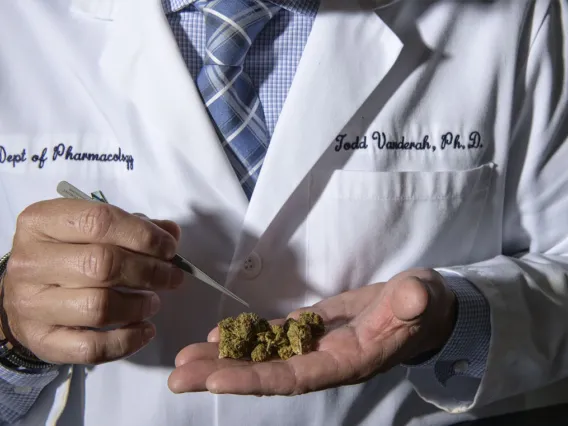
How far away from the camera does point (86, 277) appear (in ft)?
2.10

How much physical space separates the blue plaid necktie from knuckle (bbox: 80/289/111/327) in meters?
0.29

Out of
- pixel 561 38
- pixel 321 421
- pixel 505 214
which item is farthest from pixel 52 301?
pixel 561 38

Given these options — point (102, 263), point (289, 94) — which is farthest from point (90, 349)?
point (289, 94)

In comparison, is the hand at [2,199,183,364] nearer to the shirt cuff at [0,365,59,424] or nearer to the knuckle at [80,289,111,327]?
the knuckle at [80,289,111,327]

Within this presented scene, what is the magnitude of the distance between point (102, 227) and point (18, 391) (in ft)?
1.21

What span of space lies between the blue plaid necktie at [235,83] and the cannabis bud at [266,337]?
0.22 m

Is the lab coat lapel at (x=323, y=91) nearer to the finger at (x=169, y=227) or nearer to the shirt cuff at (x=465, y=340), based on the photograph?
the finger at (x=169, y=227)

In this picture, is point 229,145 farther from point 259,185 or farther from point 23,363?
point 23,363

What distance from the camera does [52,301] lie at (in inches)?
26.0

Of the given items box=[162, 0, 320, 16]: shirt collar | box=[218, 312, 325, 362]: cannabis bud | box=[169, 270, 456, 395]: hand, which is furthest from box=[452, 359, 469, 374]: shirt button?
box=[162, 0, 320, 16]: shirt collar

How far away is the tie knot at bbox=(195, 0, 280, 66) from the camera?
0.81 m

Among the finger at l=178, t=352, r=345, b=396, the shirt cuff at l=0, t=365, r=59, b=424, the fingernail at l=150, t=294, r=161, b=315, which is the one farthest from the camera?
the shirt cuff at l=0, t=365, r=59, b=424

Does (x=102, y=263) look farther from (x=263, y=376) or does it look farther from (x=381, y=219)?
(x=381, y=219)

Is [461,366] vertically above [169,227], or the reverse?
[169,227]
